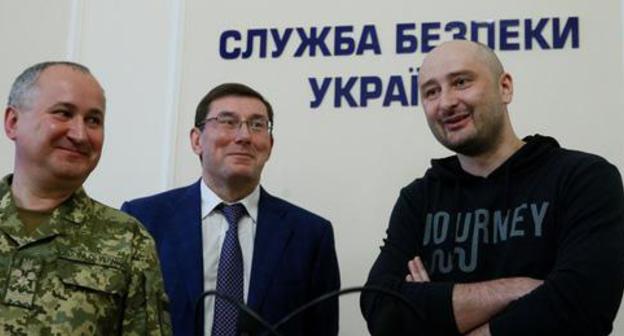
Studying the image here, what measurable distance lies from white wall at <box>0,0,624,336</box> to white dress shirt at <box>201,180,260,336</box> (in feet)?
2.14

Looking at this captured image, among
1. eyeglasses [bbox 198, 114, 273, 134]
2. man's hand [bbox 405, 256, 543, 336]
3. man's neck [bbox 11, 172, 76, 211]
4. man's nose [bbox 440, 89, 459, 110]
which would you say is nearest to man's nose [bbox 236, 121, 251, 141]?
eyeglasses [bbox 198, 114, 273, 134]

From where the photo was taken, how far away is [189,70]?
3.49m

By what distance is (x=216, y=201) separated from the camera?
259cm

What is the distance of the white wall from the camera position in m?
3.06

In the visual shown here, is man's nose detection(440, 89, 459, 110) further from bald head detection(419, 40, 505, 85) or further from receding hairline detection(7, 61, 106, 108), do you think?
receding hairline detection(7, 61, 106, 108)

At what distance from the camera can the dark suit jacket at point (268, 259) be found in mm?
2395

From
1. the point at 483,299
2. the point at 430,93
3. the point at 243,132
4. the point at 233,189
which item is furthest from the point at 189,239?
the point at 483,299

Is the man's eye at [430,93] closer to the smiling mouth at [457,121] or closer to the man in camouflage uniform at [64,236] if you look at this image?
the smiling mouth at [457,121]

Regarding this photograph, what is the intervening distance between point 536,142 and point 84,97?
1179 mm

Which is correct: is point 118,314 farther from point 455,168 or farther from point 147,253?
point 455,168

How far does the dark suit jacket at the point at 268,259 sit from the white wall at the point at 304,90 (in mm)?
595

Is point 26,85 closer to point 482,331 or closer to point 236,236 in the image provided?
point 236,236

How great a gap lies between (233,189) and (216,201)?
2.8 inches

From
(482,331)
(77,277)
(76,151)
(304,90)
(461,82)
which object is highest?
(304,90)
